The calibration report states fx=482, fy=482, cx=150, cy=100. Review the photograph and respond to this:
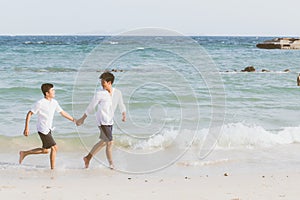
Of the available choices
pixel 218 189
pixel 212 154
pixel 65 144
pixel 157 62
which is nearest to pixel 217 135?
pixel 212 154

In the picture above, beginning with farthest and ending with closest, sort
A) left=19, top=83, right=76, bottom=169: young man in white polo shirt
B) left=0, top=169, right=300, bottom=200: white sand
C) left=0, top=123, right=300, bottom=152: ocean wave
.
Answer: left=0, top=123, right=300, bottom=152: ocean wave
left=19, top=83, right=76, bottom=169: young man in white polo shirt
left=0, top=169, right=300, bottom=200: white sand

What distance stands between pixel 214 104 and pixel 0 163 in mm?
7213

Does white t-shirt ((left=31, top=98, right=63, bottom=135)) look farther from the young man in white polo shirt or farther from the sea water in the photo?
the sea water

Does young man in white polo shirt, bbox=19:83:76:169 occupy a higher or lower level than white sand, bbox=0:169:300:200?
higher

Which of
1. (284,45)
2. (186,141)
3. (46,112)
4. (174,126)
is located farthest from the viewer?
(284,45)

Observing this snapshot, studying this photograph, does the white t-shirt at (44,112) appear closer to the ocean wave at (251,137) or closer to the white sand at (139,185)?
the white sand at (139,185)

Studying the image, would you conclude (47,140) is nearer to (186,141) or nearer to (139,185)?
(139,185)

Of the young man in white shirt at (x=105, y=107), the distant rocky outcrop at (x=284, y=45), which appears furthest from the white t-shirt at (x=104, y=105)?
the distant rocky outcrop at (x=284, y=45)

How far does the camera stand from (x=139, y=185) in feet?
19.2

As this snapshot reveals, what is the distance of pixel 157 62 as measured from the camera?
27.0m

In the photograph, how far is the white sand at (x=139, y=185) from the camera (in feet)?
17.4

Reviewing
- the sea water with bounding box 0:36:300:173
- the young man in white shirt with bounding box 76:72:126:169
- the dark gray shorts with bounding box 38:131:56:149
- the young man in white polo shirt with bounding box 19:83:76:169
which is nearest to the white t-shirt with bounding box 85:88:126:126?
the young man in white shirt with bounding box 76:72:126:169

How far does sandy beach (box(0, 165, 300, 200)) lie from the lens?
5301 millimetres

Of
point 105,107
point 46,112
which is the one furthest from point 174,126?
point 46,112
